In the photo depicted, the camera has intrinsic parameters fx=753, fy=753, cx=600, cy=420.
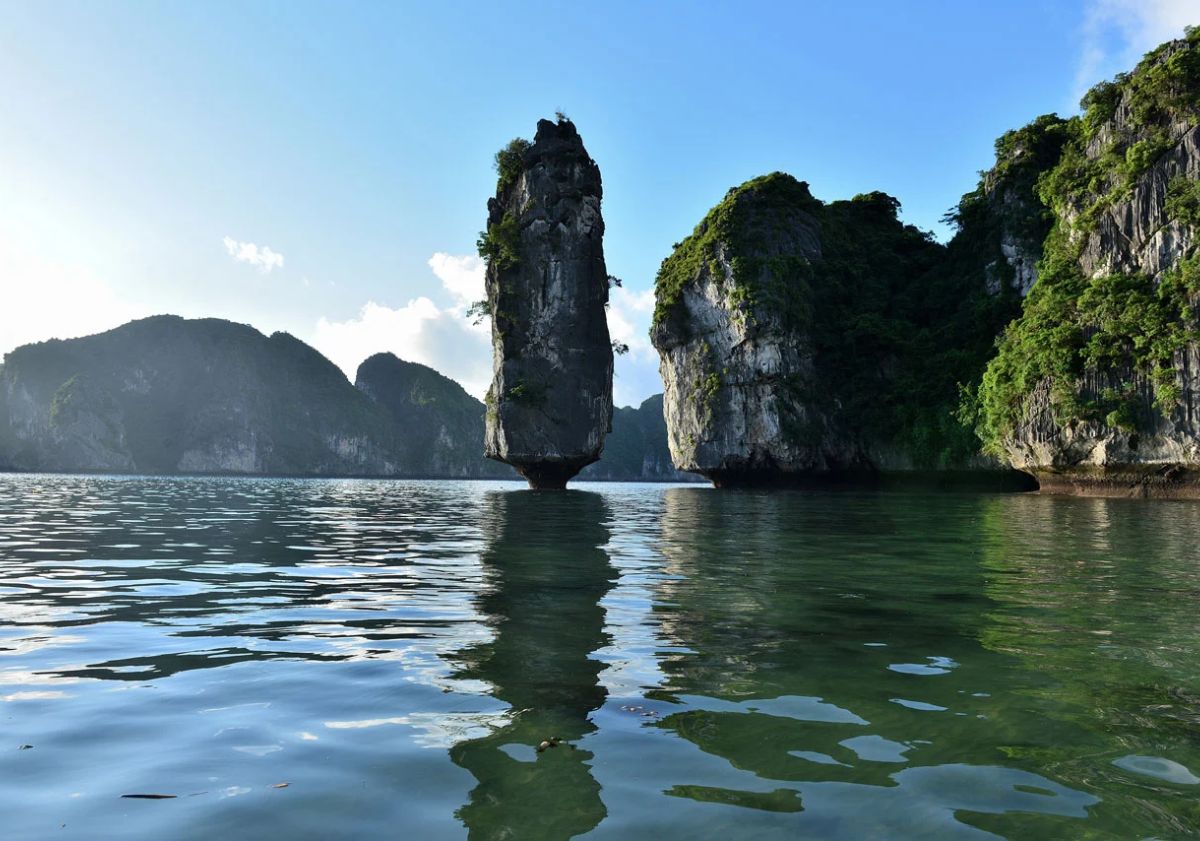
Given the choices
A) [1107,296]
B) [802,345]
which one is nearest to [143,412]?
[802,345]

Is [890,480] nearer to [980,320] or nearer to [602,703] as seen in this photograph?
[980,320]

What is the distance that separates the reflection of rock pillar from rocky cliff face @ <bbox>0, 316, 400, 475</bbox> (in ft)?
599

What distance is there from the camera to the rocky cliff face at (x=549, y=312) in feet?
180

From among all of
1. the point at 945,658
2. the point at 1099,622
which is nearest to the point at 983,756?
the point at 945,658

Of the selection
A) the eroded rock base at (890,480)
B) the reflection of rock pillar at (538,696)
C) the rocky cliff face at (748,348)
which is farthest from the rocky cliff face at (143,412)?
the reflection of rock pillar at (538,696)

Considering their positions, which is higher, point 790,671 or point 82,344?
point 82,344

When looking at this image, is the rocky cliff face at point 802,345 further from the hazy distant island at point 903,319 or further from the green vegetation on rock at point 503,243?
the green vegetation on rock at point 503,243

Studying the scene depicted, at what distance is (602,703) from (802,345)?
172 ft

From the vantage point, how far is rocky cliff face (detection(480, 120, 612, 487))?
180 feet

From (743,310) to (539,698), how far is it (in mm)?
51181

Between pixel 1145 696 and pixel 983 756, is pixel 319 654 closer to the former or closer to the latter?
pixel 983 756

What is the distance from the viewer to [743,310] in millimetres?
53406

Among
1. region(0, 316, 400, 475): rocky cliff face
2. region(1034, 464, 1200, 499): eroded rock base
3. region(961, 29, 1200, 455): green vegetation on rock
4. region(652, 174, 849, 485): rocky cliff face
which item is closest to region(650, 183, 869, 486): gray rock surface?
region(652, 174, 849, 485): rocky cliff face

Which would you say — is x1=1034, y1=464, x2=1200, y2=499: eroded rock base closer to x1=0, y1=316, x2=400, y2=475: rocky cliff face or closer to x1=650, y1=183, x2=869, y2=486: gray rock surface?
x1=650, y1=183, x2=869, y2=486: gray rock surface
